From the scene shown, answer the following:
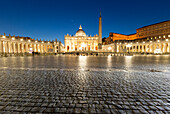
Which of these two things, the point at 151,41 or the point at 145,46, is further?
the point at 145,46

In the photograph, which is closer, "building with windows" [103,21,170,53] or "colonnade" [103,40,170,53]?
"colonnade" [103,40,170,53]

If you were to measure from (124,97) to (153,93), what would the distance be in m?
1.07

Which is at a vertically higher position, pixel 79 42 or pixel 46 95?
pixel 79 42

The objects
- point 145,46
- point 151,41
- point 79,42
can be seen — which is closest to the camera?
point 151,41

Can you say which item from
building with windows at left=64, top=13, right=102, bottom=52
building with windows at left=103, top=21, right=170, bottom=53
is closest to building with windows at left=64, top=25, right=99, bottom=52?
building with windows at left=64, top=13, right=102, bottom=52

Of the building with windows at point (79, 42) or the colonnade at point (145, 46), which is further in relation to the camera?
the building with windows at point (79, 42)

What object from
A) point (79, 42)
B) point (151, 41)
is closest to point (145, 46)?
point (151, 41)

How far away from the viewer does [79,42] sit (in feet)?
317

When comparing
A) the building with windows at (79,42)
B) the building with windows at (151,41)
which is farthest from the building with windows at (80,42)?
the building with windows at (151,41)

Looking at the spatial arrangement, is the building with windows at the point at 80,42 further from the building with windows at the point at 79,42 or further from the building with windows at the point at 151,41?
the building with windows at the point at 151,41

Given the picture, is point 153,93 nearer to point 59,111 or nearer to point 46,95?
point 59,111

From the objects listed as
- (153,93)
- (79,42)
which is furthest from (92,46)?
(153,93)

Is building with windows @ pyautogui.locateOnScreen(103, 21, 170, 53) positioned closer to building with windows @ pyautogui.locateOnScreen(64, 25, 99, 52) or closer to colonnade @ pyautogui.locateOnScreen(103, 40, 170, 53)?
colonnade @ pyautogui.locateOnScreen(103, 40, 170, 53)

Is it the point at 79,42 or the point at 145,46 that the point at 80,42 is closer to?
the point at 79,42
